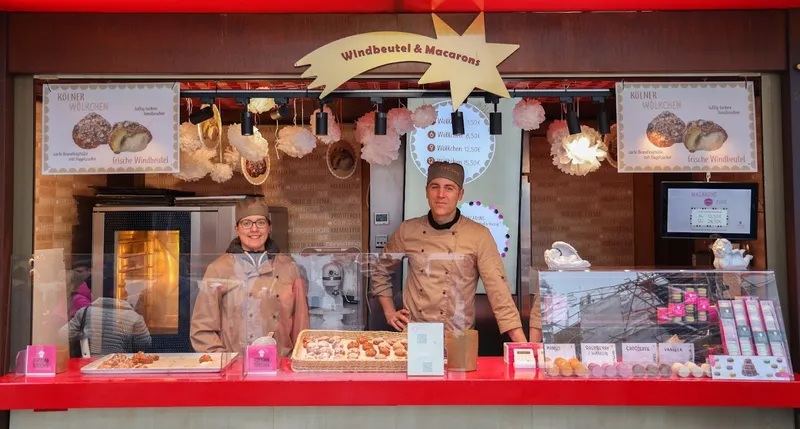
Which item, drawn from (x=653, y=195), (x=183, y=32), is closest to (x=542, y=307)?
(x=183, y=32)

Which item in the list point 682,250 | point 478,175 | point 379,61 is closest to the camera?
point 379,61

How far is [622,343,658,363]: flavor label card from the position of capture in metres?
3.47

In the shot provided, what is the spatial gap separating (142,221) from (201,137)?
5.81 ft

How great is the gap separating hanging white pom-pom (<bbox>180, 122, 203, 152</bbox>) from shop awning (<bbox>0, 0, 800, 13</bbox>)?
93cm

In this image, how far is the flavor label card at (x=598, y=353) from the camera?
3.44 meters

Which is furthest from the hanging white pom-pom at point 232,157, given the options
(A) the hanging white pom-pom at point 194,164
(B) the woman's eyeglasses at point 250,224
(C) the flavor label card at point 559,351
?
(C) the flavor label card at point 559,351

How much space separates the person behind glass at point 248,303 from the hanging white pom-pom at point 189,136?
1272 millimetres

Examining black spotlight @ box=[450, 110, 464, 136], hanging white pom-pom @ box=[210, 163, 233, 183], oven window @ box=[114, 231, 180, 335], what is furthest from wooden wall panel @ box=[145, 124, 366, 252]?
oven window @ box=[114, 231, 180, 335]

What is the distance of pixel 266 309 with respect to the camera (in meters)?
3.67

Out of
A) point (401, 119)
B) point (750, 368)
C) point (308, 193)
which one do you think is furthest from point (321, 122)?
point (308, 193)

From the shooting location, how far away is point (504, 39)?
3898 mm

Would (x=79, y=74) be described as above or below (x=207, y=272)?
above

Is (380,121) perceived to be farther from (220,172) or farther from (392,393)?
(220,172)

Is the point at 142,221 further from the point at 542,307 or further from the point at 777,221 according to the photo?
the point at 777,221
